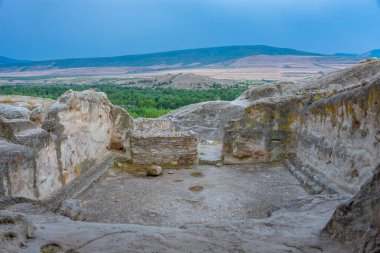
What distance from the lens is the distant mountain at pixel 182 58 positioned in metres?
120

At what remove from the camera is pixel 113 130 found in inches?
387

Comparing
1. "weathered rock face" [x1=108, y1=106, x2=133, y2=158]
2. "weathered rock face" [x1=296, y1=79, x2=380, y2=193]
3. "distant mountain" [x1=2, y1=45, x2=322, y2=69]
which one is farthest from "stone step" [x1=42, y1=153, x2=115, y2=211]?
"distant mountain" [x1=2, y1=45, x2=322, y2=69]

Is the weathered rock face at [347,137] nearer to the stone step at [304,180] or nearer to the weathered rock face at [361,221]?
the stone step at [304,180]

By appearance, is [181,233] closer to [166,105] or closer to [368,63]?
[368,63]

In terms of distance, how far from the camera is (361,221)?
2.59 meters

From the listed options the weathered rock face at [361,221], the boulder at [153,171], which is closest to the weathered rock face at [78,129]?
the boulder at [153,171]

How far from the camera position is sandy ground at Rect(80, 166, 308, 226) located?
19.7ft

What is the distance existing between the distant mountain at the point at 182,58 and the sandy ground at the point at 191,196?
10900 cm

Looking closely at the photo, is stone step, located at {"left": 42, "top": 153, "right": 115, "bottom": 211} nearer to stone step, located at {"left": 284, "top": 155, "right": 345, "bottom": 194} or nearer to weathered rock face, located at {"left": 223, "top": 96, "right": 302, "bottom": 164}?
weathered rock face, located at {"left": 223, "top": 96, "right": 302, "bottom": 164}

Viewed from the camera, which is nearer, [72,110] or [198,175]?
[72,110]

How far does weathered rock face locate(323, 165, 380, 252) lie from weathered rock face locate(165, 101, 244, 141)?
13.1 metres

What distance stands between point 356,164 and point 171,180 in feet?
13.6

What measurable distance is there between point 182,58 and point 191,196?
12287cm

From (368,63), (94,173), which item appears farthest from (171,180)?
(368,63)
